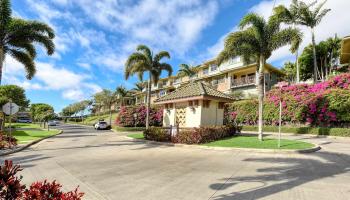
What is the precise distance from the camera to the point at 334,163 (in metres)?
9.41

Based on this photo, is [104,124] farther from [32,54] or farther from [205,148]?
[205,148]

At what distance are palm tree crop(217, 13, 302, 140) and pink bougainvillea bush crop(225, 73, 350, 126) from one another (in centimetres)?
313

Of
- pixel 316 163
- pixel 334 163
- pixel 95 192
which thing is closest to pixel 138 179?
pixel 95 192

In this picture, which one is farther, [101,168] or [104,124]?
[104,124]

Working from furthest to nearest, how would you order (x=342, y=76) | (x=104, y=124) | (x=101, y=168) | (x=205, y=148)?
(x=104, y=124) → (x=342, y=76) → (x=205, y=148) → (x=101, y=168)

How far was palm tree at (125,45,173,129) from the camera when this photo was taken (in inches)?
1062

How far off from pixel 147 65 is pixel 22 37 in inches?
503

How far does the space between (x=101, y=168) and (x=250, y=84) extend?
114ft

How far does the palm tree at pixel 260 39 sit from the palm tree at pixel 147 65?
12.4 metres

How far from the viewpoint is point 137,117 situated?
38.1m

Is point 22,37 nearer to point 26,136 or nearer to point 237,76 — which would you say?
point 26,136

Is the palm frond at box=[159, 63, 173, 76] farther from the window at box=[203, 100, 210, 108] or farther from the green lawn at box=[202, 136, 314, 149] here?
the green lawn at box=[202, 136, 314, 149]

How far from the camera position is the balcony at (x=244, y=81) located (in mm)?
39500

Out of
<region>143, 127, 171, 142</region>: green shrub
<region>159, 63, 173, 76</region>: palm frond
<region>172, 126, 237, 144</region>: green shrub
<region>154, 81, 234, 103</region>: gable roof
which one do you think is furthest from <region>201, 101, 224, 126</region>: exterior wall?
<region>159, 63, 173, 76</region>: palm frond
